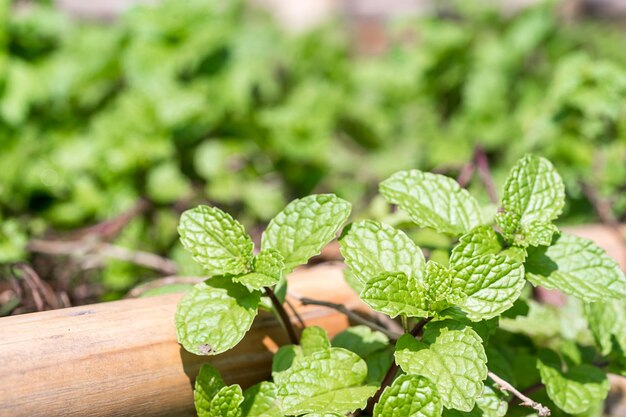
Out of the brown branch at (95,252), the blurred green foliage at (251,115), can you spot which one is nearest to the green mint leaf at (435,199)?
the blurred green foliage at (251,115)

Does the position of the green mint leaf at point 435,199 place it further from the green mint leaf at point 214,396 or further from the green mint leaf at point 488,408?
the green mint leaf at point 214,396

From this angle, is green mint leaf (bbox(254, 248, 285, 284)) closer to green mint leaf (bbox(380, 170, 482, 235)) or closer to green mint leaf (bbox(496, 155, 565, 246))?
green mint leaf (bbox(380, 170, 482, 235))

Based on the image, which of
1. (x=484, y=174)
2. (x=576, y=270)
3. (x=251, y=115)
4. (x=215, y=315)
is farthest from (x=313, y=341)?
(x=251, y=115)

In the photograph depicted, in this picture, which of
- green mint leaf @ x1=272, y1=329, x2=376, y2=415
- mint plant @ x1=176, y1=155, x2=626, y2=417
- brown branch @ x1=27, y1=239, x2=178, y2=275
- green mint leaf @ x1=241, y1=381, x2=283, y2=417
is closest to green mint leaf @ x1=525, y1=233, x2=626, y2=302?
mint plant @ x1=176, y1=155, x2=626, y2=417

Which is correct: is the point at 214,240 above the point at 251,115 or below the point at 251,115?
above

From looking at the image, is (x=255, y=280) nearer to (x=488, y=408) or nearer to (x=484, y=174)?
(x=488, y=408)
